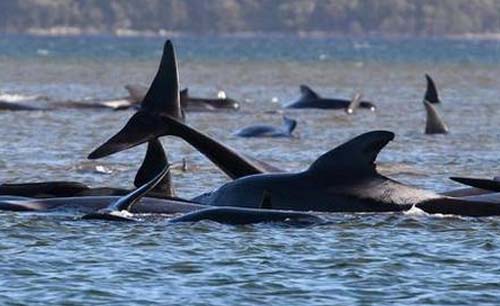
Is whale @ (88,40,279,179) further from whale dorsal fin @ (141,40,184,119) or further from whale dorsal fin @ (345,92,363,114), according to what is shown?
whale dorsal fin @ (345,92,363,114)

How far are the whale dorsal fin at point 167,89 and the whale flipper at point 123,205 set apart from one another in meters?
2.65

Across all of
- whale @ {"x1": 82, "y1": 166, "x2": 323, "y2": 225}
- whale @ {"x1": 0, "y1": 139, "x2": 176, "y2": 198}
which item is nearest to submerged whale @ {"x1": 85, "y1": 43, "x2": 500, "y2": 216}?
whale @ {"x1": 0, "y1": 139, "x2": 176, "y2": 198}

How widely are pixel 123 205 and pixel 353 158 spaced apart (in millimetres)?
2793

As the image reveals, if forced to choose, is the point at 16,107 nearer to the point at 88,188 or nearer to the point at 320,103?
the point at 320,103

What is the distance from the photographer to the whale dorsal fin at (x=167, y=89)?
26.8 meters

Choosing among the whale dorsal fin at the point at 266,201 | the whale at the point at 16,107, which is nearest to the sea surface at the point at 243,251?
the whale dorsal fin at the point at 266,201

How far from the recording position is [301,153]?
37781 mm

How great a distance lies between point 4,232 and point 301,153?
15481mm

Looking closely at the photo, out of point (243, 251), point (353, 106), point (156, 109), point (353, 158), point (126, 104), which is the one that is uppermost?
point (156, 109)

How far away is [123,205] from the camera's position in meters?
23.9

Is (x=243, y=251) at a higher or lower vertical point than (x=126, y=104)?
lower

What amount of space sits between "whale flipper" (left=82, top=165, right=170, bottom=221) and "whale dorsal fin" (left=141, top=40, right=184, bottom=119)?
2646mm

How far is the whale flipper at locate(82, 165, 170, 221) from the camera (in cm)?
2364

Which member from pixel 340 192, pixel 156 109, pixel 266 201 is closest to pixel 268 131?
pixel 156 109
